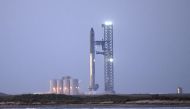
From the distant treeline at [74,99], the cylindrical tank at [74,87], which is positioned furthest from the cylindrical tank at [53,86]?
the distant treeline at [74,99]

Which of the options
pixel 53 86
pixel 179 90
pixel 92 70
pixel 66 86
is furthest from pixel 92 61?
pixel 179 90

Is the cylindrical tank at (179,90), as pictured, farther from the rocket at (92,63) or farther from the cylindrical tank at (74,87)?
the cylindrical tank at (74,87)

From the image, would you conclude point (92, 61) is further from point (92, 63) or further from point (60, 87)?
point (60, 87)

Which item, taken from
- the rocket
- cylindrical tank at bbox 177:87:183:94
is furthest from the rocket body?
cylindrical tank at bbox 177:87:183:94

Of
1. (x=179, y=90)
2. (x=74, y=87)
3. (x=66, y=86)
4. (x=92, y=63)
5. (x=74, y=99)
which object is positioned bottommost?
(x=74, y=99)

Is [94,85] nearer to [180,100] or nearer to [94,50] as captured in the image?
[94,50]

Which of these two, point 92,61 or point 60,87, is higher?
point 92,61

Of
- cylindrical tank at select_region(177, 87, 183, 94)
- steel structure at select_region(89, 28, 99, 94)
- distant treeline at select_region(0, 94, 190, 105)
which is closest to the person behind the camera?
distant treeline at select_region(0, 94, 190, 105)

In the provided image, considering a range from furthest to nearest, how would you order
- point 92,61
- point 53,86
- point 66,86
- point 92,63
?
point 92,61
point 92,63
point 53,86
point 66,86

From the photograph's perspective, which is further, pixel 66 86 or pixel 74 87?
pixel 74 87

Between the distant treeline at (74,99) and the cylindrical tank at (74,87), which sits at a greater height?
the cylindrical tank at (74,87)

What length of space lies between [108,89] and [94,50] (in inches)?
290

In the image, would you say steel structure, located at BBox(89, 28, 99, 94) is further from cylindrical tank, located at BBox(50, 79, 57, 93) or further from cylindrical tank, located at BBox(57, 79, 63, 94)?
cylindrical tank, located at BBox(50, 79, 57, 93)

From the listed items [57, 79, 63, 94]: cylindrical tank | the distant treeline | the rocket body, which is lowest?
the distant treeline
